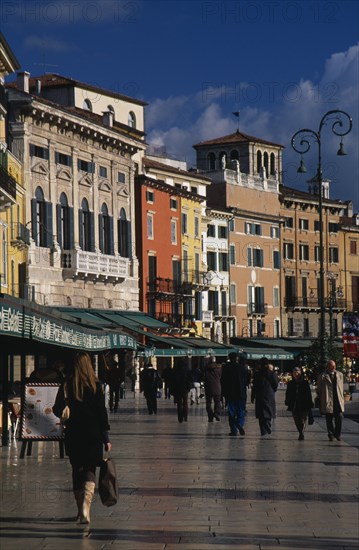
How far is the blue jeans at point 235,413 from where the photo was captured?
26.1 meters

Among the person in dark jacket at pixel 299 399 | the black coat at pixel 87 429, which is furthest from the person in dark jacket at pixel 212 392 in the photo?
the black coat at pixel 87 429

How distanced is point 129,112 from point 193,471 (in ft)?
192

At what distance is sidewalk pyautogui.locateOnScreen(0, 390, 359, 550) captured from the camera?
10844mm

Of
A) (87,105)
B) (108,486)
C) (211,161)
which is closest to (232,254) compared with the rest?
(211,161)

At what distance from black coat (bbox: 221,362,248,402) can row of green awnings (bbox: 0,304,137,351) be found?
2.71 metres

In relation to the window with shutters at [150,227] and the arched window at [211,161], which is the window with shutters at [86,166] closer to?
the window with shutters at [150,227]

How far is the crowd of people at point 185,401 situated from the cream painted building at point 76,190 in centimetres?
917

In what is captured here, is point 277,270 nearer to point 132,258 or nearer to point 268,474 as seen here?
point 132,258

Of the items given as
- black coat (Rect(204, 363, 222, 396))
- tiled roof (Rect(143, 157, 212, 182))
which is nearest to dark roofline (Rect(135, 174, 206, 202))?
tiled roof (Rect(143, 157, 212, 182))

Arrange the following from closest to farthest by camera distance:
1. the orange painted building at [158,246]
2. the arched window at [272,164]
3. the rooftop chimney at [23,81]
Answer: the rooftop chimney at [23,81] → the orange painted building at [158,246] → the arched window at [272,164]

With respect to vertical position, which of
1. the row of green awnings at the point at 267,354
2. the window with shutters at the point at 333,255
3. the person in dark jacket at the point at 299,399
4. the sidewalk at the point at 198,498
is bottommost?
the sidewalk at the point at 198,498

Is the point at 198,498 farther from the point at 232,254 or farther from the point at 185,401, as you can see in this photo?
the point at 232,254

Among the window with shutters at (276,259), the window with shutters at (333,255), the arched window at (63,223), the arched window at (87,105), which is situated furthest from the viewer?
the window with shutters at (333,255)

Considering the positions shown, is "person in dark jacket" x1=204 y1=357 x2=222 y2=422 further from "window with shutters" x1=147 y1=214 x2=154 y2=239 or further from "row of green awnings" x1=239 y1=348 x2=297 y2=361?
"window with shutters" x1=147 y1=214 x2=154 y2=239
